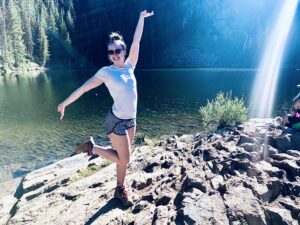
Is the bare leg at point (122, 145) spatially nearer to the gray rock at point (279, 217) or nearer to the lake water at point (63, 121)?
the gray rock at point (279, 217)

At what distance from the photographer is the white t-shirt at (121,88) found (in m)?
6.10

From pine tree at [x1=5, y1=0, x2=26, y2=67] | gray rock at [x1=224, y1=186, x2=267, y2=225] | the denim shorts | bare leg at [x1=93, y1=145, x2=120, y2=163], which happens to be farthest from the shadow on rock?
pine tree at [x1=5, y1=0, x2=26, y2=67]

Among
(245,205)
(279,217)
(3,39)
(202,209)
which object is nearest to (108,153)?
(202,209)

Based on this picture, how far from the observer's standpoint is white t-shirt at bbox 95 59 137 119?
6.10m

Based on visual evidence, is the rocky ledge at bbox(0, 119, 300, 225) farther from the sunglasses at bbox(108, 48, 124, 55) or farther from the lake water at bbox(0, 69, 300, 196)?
the lake water at bbox(0, 69, 300, 196)

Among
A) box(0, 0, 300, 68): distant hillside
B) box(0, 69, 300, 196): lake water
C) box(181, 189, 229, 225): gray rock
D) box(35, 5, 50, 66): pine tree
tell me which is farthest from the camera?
box(0, 0, 300, 68): distant hillside

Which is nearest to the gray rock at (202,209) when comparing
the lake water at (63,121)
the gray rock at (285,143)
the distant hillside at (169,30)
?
the gray rock at (285,143)

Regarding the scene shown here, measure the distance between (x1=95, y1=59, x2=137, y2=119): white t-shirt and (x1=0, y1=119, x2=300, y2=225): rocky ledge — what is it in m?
1.92

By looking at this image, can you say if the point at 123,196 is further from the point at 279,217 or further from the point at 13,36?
the point at 13,36

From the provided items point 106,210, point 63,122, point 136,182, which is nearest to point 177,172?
point 136,182

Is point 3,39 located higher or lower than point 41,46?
higher

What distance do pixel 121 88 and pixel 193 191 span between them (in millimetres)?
2548

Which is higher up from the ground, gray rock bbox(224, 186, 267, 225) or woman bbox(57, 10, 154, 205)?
woman bbox(57, 10, 154, 205)

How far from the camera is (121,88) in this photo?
613 centimetres
